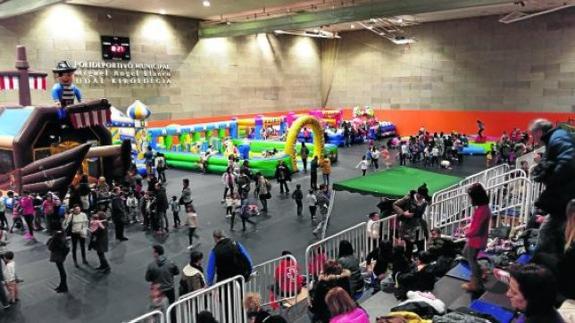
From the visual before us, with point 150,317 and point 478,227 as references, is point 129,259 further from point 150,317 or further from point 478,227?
point 478,227

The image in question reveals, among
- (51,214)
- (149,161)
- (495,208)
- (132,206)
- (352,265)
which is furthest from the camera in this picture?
(149,161)

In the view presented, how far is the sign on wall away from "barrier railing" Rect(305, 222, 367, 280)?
53.7 ft

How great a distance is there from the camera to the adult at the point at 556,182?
3.90 metres

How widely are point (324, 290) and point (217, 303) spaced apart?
1.37 meters

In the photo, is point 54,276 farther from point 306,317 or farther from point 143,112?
point 143,112

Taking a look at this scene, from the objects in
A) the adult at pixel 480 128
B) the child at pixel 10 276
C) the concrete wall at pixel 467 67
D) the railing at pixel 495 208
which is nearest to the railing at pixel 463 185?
the railing at pixel 495 208

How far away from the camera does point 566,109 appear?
23.2 m

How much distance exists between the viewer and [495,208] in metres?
8.39

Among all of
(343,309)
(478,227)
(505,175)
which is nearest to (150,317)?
(343,309)

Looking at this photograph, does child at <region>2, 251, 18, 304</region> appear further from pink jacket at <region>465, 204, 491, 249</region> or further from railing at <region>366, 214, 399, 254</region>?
pink jacket at <region>465, 204, 491, 249</region>

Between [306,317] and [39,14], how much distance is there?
1815cm

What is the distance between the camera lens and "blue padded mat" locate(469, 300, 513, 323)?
160 inches

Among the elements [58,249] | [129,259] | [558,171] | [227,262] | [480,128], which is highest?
[558,171]

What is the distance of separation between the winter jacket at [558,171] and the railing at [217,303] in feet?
11.0
